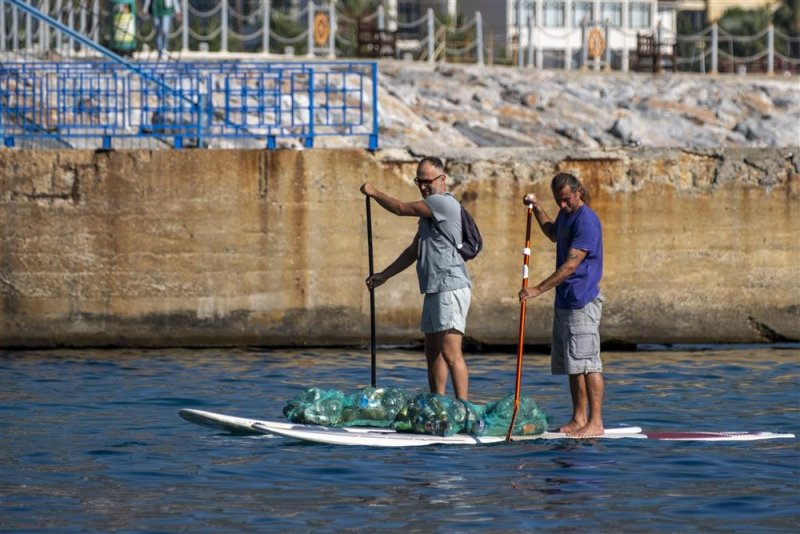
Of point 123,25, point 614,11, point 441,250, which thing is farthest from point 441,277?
point 614,11

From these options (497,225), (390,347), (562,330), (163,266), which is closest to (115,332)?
(163,266)

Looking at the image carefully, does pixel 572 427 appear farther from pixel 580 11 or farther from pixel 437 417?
pixel 580 11

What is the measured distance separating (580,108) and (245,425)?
70.2 ft

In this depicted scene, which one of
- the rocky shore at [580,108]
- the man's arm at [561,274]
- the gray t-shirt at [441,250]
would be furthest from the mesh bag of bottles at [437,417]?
the rocky shore at [580,108]

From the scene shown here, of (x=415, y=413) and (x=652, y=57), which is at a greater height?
(x=652, y=57)

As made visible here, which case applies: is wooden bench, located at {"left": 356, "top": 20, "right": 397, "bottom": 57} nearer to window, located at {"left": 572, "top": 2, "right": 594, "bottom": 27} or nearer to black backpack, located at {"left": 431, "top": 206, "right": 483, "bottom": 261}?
window, located at {"left": 572, "top": 2, "right": 594, "bottom": 27}

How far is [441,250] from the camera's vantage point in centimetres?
1059

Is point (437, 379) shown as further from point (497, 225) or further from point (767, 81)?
point (767, 81)

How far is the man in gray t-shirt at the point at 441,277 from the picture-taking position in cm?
1051

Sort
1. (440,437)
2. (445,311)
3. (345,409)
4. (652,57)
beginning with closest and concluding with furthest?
1. (440,437)
2. (445,311)
3. (345,409)
4. (652,57)

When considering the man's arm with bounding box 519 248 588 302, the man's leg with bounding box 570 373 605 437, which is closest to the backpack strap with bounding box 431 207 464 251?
the man's arm with bounding box 519 248 588 302

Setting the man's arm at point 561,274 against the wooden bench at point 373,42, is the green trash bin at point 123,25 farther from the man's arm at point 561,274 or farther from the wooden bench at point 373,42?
the man's arm at point 561,274

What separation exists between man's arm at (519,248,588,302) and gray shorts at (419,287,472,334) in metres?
0.65

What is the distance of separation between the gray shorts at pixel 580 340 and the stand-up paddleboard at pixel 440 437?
51 cm
